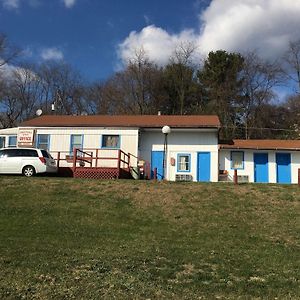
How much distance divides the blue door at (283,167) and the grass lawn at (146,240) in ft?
33.9

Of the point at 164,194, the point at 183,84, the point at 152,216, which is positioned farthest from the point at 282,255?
the point at 183,84

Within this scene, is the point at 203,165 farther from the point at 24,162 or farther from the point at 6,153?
the point at 6,153

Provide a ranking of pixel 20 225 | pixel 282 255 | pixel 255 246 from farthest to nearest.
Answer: pixel 20 225
pixel 255 246
pixel 282 255

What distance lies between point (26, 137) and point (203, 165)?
11.9 metres

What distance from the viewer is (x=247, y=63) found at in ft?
152

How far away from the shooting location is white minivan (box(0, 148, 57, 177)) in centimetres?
2142

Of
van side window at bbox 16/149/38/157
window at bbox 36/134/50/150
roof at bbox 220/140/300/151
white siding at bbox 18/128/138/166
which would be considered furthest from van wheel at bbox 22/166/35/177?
roof at bbox 220/140/300/151

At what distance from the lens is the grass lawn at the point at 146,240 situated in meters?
7.05

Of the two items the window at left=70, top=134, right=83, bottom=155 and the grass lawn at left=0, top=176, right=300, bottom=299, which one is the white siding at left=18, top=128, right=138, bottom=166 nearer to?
the window at left=70, top=134, right=83, bottom=155

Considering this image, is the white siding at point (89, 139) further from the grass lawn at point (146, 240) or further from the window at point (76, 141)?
the grass lawn at point (146, 240)

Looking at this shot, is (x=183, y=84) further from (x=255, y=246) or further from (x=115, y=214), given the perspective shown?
(x=255, y=246)

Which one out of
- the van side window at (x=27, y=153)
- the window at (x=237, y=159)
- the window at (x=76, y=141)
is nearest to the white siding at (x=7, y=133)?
the window at (x=76, y=141)

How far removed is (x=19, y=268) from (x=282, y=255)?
5.93 m

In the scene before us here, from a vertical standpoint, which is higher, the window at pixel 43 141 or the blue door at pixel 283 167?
the window at pixel 43 141
